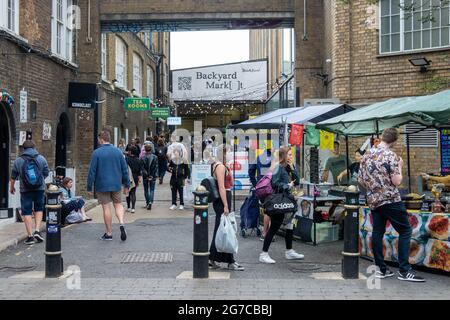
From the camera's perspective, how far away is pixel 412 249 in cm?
742

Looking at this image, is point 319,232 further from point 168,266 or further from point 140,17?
point 140,17

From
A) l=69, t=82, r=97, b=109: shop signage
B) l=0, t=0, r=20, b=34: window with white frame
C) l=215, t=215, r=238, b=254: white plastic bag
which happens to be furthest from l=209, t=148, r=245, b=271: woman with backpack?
l=69, t=82, r=97, b=109: shop signage

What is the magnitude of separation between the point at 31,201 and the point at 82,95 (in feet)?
26.4

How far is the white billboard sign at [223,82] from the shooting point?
37.3m

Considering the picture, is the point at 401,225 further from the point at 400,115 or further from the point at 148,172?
the point at 148,172

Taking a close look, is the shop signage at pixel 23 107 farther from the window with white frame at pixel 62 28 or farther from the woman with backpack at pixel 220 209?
the woman with backpack at pixel 220 209

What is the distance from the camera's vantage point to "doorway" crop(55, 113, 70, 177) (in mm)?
16844

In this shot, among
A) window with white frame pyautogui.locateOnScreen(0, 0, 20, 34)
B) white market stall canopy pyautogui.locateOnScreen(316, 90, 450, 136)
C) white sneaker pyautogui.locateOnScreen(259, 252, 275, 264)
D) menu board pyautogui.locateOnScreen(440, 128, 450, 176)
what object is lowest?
white sneaker pyautogui.locateOnScreen(259, 252, 275, 264)

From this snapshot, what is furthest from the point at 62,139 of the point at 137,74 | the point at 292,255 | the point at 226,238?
the point at 137,74

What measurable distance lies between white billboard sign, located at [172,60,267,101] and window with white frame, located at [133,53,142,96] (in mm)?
6790

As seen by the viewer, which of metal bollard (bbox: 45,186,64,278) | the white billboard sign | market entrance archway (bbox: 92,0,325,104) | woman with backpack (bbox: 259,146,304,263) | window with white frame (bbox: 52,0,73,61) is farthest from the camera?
the white billboard sign

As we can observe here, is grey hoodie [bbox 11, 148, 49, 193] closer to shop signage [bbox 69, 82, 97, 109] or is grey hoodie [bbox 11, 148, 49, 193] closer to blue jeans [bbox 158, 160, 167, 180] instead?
shop signage [bbox 69, 82, 97, 109]

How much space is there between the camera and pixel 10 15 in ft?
41.0
